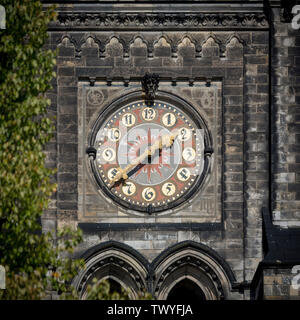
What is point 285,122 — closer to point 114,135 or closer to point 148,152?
point 148,152

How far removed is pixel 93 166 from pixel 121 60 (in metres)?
2.30

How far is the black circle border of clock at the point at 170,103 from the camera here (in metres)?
33.5

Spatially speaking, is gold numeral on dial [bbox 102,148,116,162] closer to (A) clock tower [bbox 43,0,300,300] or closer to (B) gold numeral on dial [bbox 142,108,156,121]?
(A) clock tower [bbox 43,0,300,300]

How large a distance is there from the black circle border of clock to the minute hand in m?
0.37

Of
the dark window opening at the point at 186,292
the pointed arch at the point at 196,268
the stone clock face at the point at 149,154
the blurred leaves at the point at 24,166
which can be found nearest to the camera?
the blurred leaves at the point at 24,166

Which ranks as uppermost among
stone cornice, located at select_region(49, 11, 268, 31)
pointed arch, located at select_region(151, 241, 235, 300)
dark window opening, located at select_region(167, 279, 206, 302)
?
stone cornice, located at select_region(49, 11, 268, 31)

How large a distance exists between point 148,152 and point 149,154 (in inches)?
2.2

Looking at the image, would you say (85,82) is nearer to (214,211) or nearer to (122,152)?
(122,152)

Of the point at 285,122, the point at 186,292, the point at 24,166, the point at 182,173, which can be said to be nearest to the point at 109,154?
the point at 182,173

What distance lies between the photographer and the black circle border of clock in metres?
33.5

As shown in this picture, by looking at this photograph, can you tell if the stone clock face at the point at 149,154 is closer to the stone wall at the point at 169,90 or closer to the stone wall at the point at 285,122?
the stone wall at the point at 169,90

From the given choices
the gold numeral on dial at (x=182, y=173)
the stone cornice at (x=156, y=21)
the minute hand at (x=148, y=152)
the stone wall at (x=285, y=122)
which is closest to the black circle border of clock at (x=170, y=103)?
the gold numeral on dial at (x=182, y=173)

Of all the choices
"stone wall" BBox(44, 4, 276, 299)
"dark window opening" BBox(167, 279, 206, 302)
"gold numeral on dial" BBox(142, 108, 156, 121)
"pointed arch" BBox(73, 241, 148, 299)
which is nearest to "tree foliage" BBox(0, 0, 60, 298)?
"pointed arch" BBox(73, 241, 148, 299)

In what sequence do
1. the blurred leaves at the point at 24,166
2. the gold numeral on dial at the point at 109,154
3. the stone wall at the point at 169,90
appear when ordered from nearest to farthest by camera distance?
the blurred leaves at the point at 24,166
the stone wall at the point at 169,90
the gold numeral on dial at the point at 109,154
